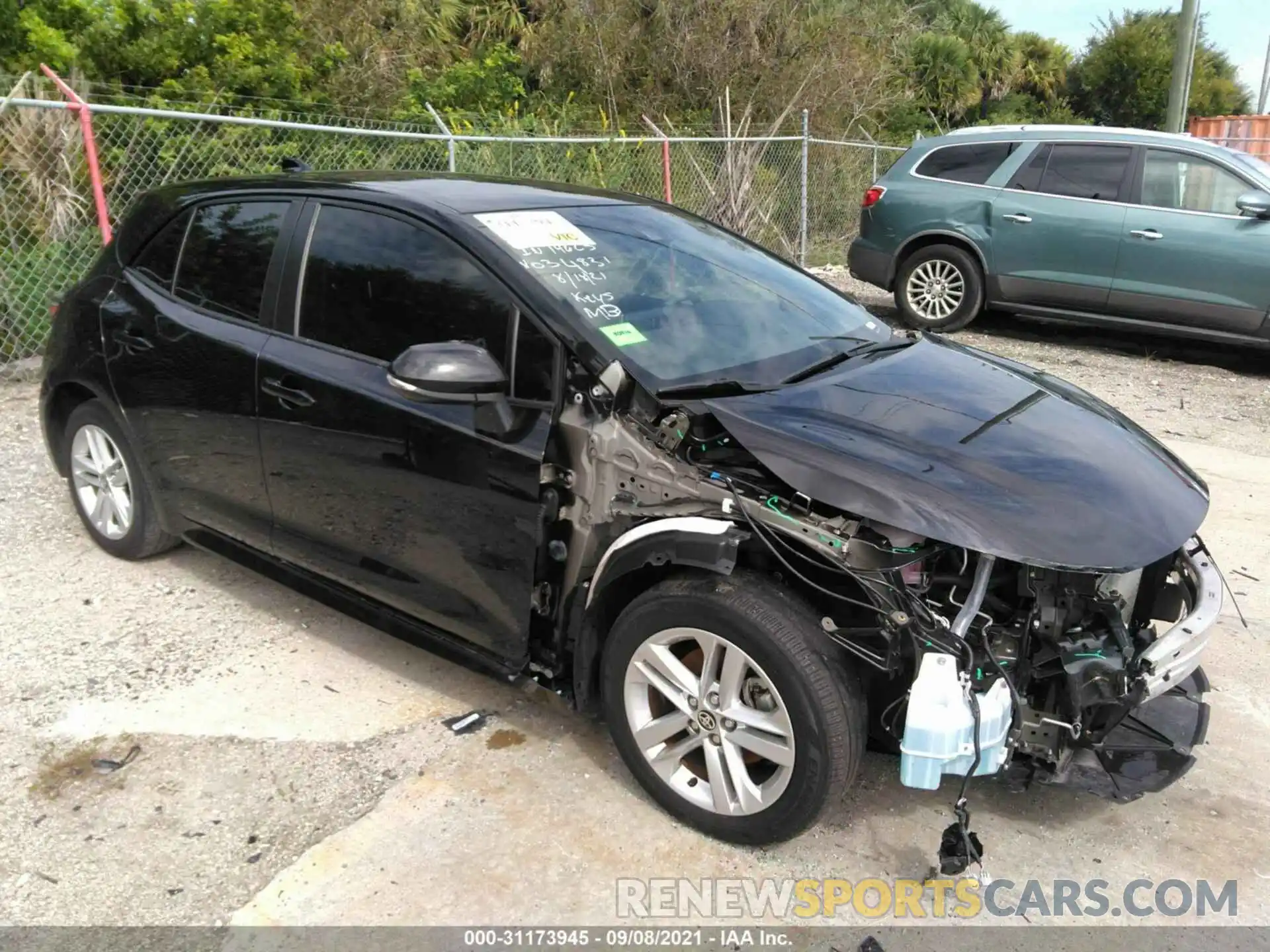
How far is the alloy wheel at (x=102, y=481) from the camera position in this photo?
421 cm

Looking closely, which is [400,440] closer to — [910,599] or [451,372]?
[451,372]

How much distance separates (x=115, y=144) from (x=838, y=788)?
7168 millimetres

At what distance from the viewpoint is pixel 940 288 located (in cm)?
896

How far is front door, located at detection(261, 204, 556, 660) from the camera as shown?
2840 mm

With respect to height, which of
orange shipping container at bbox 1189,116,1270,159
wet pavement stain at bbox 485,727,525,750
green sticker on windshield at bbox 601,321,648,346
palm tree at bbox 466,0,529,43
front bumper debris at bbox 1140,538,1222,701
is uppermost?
palm tree at bbox 466,0,529,43

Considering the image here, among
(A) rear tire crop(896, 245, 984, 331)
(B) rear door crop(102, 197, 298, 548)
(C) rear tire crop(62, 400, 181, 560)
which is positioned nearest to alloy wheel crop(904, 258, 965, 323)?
(A) rear tire crop(896, 245, 984, 331)

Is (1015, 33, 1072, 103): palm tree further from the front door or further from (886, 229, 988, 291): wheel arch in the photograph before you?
A: the front door

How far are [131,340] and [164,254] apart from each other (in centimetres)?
37

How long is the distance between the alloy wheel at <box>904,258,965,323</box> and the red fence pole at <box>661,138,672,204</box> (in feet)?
10.0

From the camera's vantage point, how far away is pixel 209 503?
3762 millimetres

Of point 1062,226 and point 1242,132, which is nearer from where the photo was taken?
point 1062,226


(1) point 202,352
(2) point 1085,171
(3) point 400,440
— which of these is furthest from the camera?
(2) point 1085,171

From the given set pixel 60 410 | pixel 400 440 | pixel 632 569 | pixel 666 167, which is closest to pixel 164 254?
pixel 60 410

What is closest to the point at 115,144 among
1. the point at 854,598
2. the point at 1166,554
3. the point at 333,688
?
the point at 333,688
